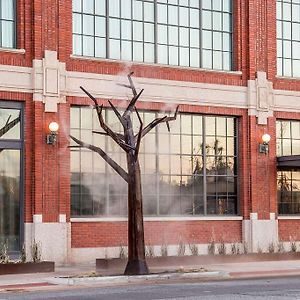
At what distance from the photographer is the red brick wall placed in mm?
28781

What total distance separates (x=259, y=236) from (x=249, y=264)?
4.14 meters

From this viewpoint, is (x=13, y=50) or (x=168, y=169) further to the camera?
(x=168, y=169)

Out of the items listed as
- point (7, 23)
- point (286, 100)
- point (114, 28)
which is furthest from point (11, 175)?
point (286, 100)

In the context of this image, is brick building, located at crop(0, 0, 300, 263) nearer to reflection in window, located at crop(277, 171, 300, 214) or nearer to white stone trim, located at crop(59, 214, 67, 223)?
reflection in window, located at crop(277, 171, 300, 214)

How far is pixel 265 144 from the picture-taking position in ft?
106

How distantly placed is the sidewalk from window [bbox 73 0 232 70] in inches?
300

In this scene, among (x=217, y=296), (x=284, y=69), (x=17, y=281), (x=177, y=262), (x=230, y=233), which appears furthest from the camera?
(x=284, y=69)

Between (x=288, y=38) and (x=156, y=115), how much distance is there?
6661mm

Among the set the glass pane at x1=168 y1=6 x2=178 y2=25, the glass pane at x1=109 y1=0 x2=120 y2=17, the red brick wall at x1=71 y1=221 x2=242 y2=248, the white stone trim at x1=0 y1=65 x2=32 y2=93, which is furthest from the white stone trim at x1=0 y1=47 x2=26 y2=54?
the glass pane at x1=168 y1=6 x2=178 y2=25

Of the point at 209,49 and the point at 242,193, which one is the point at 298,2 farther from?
the point at 242,193

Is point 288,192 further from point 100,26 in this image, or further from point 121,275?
point 121,275

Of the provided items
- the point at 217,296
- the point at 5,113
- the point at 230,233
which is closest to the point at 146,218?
the point at 230,233

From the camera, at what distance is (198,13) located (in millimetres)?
32000

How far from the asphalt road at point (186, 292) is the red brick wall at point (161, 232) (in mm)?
7739
